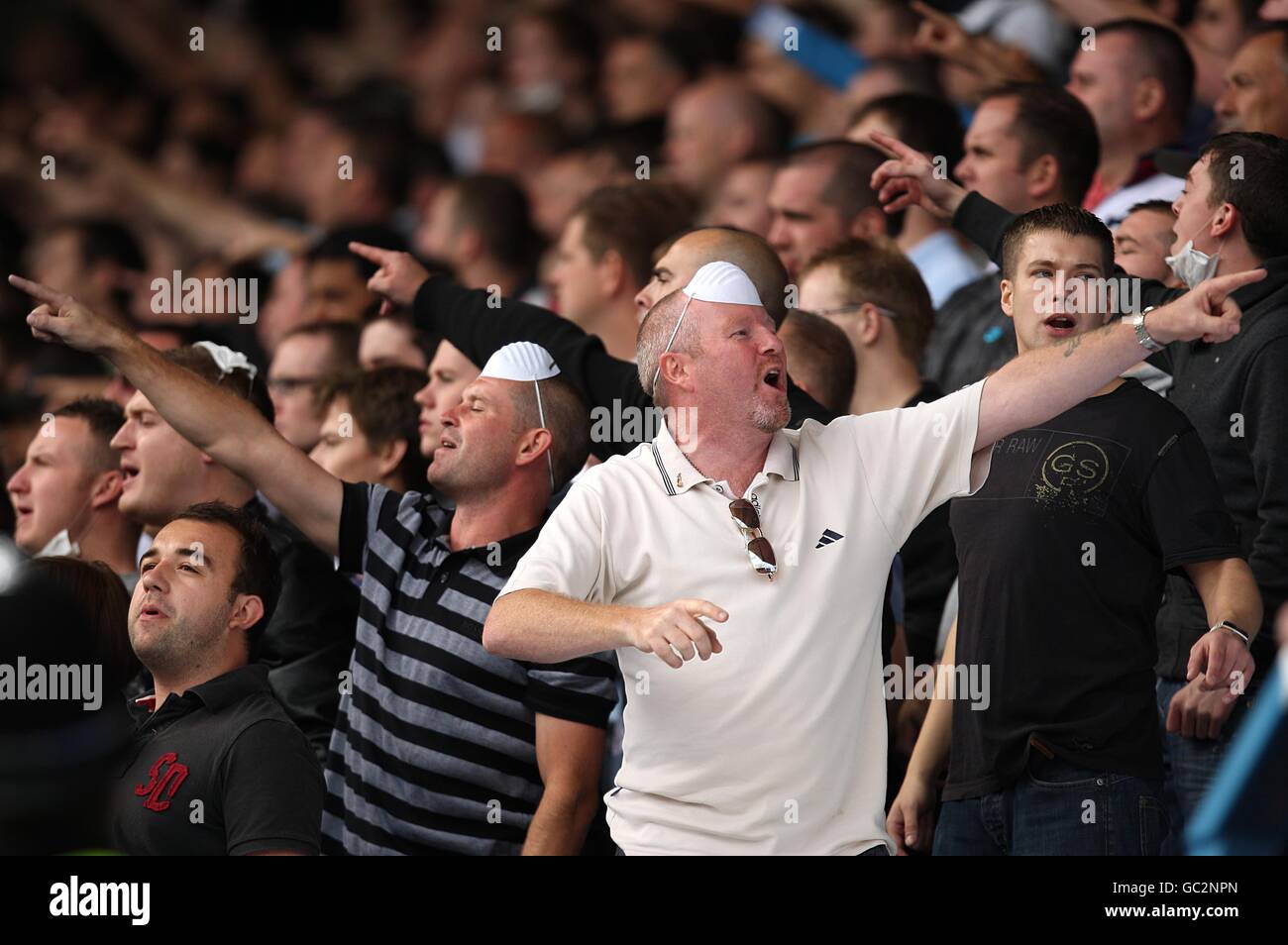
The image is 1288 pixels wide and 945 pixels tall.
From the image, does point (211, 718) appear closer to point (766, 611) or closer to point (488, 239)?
point (766, 611)

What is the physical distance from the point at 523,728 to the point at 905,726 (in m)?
0.92

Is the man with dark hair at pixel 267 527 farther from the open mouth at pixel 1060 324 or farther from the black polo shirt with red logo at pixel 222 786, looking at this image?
the open mouth at pixel 1060 324

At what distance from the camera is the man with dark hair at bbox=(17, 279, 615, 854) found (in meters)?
3.74

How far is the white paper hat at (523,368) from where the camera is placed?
13.8 feet

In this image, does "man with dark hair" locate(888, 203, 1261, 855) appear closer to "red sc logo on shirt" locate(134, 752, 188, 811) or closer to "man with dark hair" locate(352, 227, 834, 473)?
"man with dark hair" locate(352, 227, 834, 473)

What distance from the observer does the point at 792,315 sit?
4.52m

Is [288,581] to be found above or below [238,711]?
above

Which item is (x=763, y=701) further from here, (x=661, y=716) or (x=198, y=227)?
(x=198, y=227)

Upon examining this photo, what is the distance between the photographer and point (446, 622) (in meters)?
3.86

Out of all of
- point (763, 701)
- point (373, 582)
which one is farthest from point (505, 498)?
point (763, 701)

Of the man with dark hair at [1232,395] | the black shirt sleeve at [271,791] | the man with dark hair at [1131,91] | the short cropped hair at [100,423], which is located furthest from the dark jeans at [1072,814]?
the short cropped hair at [100,423]

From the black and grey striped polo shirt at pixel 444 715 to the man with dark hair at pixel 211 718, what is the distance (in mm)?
292

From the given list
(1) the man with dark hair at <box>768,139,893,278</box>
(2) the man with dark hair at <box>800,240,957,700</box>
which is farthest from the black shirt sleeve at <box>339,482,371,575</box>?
(1) the man with dark hair at <box>768,139,893,278</box>

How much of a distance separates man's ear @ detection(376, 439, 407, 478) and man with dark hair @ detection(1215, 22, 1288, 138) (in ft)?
8.11
